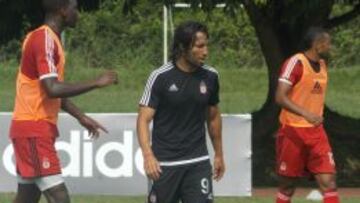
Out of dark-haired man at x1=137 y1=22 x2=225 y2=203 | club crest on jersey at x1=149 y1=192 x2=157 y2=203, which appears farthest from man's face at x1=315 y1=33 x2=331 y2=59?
club crest on jersey at x1=149 y1=192 x2=157 y2=203

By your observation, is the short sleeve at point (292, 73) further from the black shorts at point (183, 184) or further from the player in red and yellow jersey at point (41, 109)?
the player in red and yellow jersey at point (41, 109)

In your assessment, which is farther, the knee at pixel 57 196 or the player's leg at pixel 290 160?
the player's leg at pixel 290 160

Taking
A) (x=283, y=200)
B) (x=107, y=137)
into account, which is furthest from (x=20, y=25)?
(x=283, y=200)

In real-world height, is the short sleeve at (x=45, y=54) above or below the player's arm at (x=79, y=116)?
above

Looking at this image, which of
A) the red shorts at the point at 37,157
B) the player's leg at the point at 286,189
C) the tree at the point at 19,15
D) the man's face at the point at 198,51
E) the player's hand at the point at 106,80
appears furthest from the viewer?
the tree at the point at 19,15

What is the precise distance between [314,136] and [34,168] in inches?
134

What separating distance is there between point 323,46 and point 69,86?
3.35m

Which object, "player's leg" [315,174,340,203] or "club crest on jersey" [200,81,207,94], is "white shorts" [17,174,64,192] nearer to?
"club crest on jersey" [200,81,207,94]

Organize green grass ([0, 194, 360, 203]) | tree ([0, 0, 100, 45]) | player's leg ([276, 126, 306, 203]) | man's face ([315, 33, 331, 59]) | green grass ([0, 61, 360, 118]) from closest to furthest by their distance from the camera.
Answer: man's face ([315, 33, 331, 59]), player's leg ([276, 126, 306, 203]), green grass ([0, 194, 360, 203]), tree ([0, 0, 100, 45]), green grass ([0, 61, 360, 118])

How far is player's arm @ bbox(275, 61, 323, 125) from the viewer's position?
10.3 m

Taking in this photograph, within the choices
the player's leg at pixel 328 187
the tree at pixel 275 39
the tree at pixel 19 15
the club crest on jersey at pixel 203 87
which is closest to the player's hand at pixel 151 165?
the club crest on jersey at pixel 203 87

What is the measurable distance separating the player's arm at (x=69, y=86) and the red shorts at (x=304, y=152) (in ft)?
10.8

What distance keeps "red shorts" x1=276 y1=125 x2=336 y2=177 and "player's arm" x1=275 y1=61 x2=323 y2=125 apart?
42cm

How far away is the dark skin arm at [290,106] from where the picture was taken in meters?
10.3
